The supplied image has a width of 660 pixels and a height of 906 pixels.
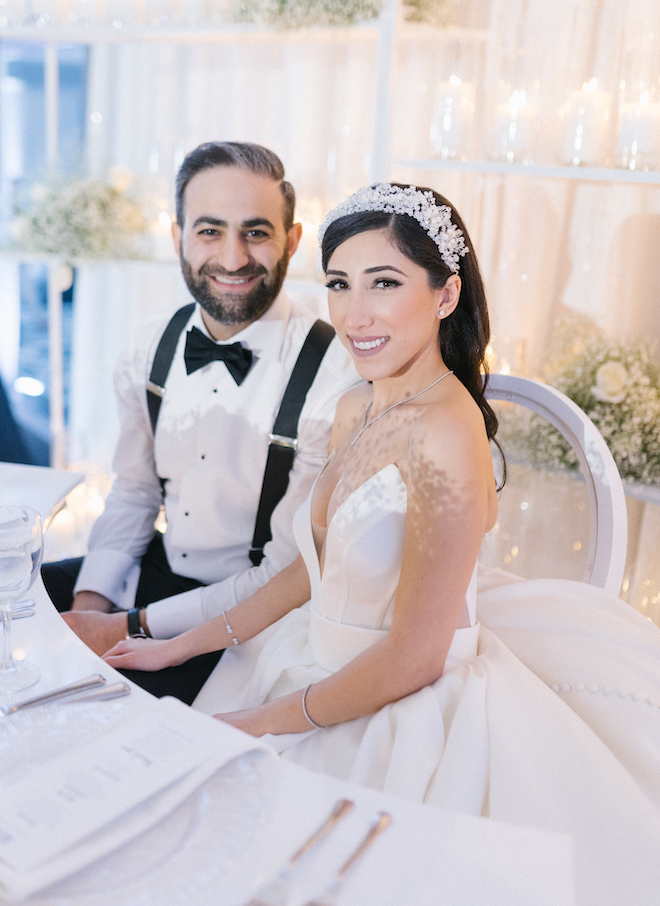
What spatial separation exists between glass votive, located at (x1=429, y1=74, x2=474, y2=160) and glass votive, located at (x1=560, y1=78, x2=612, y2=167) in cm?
37

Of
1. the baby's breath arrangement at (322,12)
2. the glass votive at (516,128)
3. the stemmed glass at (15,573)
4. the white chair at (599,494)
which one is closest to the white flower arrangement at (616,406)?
the glass votive at (516,128)

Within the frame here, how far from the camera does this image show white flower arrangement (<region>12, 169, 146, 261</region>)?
352 cm

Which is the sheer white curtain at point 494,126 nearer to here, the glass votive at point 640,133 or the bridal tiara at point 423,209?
the glass votive at point 640,133

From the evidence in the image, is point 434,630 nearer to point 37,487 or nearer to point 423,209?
point 423,209

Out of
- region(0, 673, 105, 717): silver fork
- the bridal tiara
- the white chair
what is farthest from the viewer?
the white chair

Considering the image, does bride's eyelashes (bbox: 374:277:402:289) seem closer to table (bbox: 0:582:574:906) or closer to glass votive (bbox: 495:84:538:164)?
table (bbox: 0:582:574:906)

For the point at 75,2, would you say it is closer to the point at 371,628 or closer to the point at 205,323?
the point at 205,323

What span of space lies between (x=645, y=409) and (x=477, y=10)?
162 cm

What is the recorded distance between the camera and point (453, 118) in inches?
109

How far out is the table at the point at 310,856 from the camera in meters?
0.73

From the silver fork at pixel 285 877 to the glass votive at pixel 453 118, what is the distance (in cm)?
251

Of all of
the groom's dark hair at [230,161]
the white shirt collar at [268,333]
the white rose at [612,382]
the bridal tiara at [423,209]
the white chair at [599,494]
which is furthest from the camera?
the white rose at [612,382]

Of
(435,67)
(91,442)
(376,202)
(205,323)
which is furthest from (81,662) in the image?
(91,442)

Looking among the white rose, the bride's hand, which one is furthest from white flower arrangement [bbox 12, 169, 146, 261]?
the bride's hand
